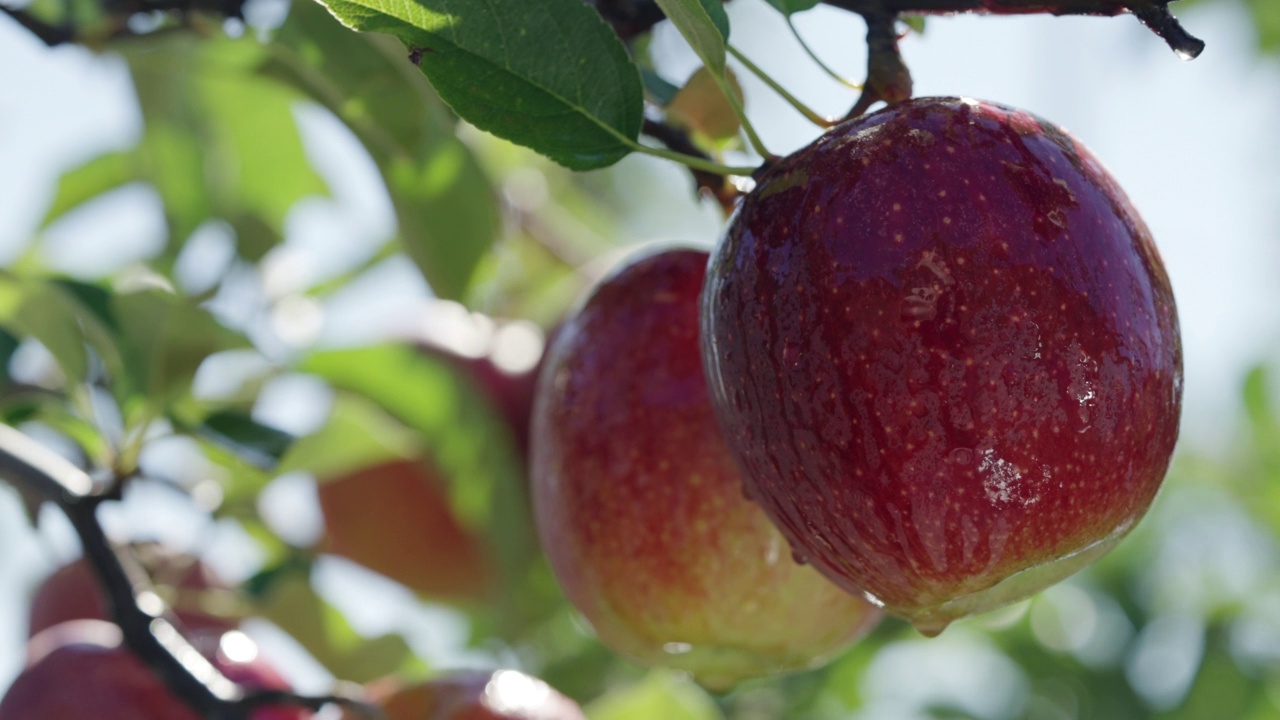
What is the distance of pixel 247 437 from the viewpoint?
120 centimetres

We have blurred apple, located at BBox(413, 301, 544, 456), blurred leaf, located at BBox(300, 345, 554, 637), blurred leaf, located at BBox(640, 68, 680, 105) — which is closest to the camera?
blurred leaf, located at BBox(640, 68, 680, 105)

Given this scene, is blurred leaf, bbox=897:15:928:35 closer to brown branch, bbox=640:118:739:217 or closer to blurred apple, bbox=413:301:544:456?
brown branch, bbox=640:118:739:217

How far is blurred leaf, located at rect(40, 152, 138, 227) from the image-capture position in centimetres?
190

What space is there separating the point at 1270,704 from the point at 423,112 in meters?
1.63

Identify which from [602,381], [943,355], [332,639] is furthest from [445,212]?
[943,355]

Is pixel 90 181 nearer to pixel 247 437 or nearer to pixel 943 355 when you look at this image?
pixel 247 437

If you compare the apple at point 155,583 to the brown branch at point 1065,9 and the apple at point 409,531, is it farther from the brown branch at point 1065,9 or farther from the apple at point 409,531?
the brown branch at point 1065,9

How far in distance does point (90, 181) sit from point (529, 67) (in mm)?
1317

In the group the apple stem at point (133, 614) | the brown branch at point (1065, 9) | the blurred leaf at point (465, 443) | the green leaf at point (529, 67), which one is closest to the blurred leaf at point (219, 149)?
the blurred leaf at point (465, 443)

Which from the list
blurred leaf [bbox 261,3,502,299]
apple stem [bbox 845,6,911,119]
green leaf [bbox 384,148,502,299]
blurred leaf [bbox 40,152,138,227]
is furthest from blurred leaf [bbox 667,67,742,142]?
blurred leaf [bbox 40,152,138,227]

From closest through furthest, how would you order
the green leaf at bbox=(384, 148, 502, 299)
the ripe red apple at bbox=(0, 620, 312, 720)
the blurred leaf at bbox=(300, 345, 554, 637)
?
the ripe red apple at bbox=(0, 620, 312, 720) → the green leaf at bbox=(384, 148, 502, 299) → the blurred leaf at bbox=(300, 345, 554, 637)

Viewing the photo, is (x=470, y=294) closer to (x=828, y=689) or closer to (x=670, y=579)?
(x=670, y=579)

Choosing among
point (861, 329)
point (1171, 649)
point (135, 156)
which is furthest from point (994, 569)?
point (1171, 649)

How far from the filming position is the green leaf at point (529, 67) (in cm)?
77
